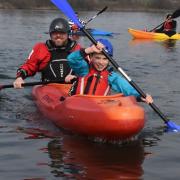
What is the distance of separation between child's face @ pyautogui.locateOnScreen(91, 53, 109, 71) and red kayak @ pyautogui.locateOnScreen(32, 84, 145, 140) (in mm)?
457

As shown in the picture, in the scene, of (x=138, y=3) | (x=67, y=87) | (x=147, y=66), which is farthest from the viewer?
(x=138, y=3)

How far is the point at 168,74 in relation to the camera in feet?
41.3

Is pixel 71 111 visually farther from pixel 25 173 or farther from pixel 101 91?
pixel 25 173

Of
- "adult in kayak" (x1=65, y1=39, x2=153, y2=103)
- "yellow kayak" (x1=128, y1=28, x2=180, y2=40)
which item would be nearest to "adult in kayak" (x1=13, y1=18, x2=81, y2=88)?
"adult in kayak" (x1=65, y1=39, x2=153, y2=103)

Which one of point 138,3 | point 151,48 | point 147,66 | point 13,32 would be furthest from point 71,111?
point 138,3

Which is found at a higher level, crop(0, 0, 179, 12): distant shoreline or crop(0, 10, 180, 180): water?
crop(0, 0, 179, 12): distant shoreline

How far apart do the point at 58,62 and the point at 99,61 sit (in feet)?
6.35

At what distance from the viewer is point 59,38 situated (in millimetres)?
8125

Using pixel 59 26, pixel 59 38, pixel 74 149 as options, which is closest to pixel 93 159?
pixel 74 149

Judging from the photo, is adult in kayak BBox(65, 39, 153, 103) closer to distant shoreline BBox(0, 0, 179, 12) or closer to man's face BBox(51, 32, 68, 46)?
man's face BBox(51, 32, 68, 46)

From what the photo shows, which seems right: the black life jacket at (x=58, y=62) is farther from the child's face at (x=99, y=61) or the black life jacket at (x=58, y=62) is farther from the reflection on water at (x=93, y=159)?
the reflection on water at (x=93, y=159)

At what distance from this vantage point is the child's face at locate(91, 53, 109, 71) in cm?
654

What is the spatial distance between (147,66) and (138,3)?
4255 cm

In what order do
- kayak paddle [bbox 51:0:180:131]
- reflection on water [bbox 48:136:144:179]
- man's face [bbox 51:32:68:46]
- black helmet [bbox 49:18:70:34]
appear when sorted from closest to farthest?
1. reflection on water [bbox 48:136:144:179]
2. kayak paddle [bbox 51:0:180:131]
3. black helmet [bbox 49:18:70:34]
4. man's face [bbox 51:32:68:46]
